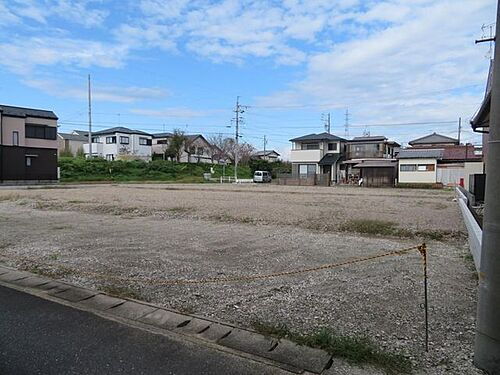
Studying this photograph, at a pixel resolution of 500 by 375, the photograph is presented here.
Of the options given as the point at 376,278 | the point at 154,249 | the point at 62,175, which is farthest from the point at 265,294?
the point at 62,175

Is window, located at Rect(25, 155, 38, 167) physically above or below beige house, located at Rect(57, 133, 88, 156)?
below

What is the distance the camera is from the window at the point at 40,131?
37603mm

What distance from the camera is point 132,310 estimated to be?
13.3 feet

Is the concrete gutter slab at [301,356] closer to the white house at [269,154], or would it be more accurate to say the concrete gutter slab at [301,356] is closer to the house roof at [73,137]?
the house roof at [73,137]

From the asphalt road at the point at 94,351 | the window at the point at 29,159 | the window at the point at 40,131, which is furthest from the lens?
the window at the point at 40,131

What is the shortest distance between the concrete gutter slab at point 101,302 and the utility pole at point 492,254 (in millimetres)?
3583

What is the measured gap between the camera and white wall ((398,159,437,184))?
1431 inches

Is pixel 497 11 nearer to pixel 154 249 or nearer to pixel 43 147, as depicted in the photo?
pixel 154 249

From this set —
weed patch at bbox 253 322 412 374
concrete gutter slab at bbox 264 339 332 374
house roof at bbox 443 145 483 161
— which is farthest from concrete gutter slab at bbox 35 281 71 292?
house roof at bbox 443 145 483 161

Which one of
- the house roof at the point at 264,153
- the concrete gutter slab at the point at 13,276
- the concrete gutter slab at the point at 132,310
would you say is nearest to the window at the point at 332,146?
the house roof at the point at 264,153

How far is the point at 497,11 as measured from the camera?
8.96 ft

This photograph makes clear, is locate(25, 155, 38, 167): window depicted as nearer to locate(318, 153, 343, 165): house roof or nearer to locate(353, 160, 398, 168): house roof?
locate(318, 153, 343, 165): house roof

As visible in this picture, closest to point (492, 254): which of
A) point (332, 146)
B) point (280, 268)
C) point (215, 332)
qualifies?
point (215, 332)

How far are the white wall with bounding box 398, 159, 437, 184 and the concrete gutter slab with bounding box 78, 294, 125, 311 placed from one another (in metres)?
37.2
